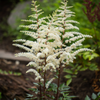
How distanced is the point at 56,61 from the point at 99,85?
134cm

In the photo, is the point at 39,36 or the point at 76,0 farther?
the point at 76,0

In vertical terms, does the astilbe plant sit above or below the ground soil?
above

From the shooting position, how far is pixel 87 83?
277cm

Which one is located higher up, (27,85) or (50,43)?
(50,43)

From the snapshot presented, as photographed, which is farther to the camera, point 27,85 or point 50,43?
point 27,85

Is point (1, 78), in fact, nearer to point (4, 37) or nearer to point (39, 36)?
point (39, 36)

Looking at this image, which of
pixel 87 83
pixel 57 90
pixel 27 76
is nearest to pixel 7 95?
pixel 27 76

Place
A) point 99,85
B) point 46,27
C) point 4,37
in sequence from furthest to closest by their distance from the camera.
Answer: point 4,37
point 99,85
point 46,27

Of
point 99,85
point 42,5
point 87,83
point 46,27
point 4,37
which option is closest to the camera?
point 46,27

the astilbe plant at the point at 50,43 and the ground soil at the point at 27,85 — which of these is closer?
the astilbe plant at the point at 50,43

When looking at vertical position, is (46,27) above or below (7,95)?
above

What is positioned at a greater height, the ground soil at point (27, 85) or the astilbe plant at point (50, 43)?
the astilbe plant at point (50, 43)

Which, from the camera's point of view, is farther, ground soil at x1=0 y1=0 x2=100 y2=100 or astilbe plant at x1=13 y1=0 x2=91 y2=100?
ground soil at x1=0 y1=0 x2=100 y2=100

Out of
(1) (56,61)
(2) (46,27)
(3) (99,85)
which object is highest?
(2) (46,27)
